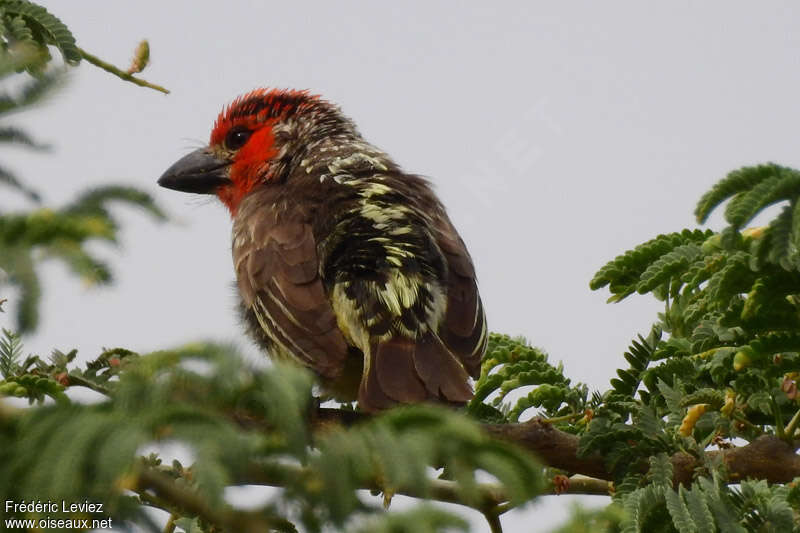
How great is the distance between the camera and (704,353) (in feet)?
11.4

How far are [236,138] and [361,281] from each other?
6.83ft

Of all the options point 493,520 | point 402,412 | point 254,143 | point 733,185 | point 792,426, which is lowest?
point 493,520

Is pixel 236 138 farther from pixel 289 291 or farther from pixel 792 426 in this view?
pixel 792 426

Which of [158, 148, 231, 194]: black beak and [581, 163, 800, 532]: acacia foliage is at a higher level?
[158, 148, 231, 194]: black beak

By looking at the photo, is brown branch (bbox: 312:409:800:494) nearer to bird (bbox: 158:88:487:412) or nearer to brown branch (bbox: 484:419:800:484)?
brown branch (bbox: 484:419:800:484)

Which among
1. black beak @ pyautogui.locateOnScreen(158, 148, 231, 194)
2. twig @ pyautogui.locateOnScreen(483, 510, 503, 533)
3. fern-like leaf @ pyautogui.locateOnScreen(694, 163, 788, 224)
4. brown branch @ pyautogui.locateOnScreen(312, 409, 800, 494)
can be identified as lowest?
twig @ pyautogui.locateOnScreen(483, 510, 503, 533)

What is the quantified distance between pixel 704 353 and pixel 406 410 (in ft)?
5.26

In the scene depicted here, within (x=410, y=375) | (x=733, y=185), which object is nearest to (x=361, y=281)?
(x=410, y=375)

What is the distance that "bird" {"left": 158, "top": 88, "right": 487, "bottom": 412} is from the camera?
13.2 ft

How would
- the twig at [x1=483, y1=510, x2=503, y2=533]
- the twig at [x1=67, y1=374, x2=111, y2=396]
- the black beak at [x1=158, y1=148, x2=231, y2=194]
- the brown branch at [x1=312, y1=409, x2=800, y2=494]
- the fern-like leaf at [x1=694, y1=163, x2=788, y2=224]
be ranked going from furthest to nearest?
1. the black beak at [x1=158, y1=148, x2=231, y2=194]
2. the brown branch at [x1=312, y1=409, x2=800, y2=494]
3. the twig at [x1=483, y1=510, x2=503, y2=533]
4. the twig at [x1=67, y1=374, x2=111, y2=396]
5. the fern-like leaf at [x1=694, y1=163, x2=788, y2=224]

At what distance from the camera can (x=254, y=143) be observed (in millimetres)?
6043

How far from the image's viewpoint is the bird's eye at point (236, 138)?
6.12m

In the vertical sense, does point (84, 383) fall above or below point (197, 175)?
below

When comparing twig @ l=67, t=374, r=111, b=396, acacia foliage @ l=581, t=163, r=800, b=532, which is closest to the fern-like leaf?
acacia foliage @ l=581, t=163, r=800, b=532
